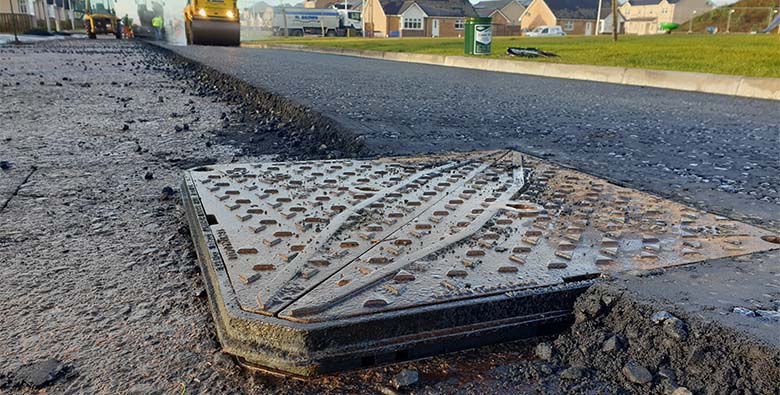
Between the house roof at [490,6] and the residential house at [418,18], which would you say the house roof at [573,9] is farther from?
the residential house at [418,18]

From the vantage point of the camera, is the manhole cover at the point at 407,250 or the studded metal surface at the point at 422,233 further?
the studded metal surface at the point at 422,233

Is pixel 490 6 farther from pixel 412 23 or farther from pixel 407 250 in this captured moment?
pixel 407 250

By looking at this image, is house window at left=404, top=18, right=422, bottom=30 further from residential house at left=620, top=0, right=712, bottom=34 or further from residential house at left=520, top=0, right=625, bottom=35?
residential house at left=620, top=0, right=712, bottom=34

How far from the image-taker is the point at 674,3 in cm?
8094

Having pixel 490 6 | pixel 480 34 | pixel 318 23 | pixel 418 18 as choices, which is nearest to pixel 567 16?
pixel 490 6

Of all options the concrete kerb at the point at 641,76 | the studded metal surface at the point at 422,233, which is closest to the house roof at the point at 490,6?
the concrete kerb at the point at 641,76

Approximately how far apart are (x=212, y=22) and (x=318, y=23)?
1812 inches

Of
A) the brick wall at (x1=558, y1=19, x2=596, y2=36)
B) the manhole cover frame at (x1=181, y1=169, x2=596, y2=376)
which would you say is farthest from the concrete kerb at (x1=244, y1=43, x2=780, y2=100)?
the brick wall at (x1=558, y1=19, x2=596, y2=36)

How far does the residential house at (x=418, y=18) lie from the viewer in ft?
239

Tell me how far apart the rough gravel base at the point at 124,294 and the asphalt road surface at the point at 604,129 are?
0.93 meters

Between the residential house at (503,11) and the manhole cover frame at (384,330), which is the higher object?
the residential house at (503,11)

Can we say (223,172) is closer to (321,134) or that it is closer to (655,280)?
(321,134)

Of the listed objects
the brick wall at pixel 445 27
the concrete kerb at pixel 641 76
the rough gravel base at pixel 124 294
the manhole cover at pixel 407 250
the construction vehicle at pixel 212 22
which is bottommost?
the rough gravel base at pixel 124 294

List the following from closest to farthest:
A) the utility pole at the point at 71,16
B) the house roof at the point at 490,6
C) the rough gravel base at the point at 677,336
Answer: the rough gravel base at the point at 677,336, the utility pole at the point at 71,16, the house roof at the point at 490,6
